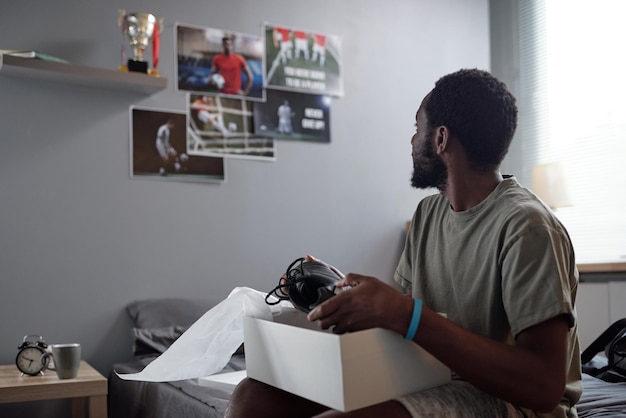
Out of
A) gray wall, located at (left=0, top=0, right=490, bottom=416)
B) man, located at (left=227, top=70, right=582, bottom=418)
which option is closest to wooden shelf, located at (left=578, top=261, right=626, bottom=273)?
gray wall, located at (left=0, top=0, right=490, bottom=416)

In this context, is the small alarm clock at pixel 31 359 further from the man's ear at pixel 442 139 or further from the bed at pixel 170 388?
the man's ear at pixel 442 139

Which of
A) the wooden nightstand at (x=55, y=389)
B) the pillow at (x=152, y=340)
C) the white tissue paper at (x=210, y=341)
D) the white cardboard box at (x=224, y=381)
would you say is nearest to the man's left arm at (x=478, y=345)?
the white tissue paper at (x=210, y=341)

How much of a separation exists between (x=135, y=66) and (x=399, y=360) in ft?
6.58

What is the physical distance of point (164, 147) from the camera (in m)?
2.78

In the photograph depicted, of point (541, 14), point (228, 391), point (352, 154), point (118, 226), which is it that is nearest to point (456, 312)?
point (228, 391)

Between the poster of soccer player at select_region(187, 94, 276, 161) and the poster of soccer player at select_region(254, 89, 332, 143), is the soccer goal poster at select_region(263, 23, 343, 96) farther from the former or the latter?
the poster of soccer player at select_region(187, 94, 276, 161)

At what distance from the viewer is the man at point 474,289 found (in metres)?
0.97

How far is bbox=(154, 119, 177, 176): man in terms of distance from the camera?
277 centimetres

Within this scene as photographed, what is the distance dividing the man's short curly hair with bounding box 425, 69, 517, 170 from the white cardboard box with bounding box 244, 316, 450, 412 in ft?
1.30

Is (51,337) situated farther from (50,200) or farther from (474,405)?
(474,405)

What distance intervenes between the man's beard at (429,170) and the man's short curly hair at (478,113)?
0.06 metres

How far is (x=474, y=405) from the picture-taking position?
1.04 m

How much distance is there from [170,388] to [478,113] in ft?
4.12

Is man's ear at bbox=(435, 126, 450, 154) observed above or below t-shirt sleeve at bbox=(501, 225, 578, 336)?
above
